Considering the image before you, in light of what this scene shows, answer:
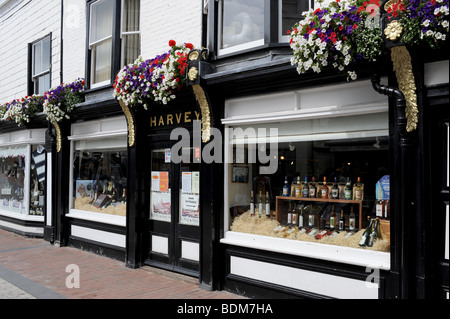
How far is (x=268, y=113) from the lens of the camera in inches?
227

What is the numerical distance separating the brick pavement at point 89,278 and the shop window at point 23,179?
7.33 ft

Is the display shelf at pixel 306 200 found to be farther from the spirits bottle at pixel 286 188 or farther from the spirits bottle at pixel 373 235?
the spirits bottle at pixel 373 235

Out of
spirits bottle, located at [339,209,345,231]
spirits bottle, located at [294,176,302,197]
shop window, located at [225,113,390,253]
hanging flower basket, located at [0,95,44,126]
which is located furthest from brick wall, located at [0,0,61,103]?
spirits bottle, located at [339,209,345,231]

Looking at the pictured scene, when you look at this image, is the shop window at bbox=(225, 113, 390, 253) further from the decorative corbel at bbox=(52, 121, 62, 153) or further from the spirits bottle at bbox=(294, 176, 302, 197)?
the decorative corbel at bbox=(52, 121, 62, 153)

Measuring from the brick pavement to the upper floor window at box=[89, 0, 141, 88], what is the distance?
3740 mm

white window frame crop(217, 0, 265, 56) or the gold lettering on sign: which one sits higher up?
white window frame crop(217, 0, 265, 56)

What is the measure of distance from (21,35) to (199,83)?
875 centimetres

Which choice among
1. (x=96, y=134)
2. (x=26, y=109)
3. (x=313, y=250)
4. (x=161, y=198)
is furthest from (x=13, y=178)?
(x=313, y=250)

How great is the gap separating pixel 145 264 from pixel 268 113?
3891 mm

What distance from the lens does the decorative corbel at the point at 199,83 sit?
6.16 metres

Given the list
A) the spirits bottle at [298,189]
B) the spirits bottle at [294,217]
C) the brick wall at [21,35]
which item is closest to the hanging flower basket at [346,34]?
the spirits bottle at [298,189]

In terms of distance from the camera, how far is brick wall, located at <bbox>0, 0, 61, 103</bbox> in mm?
10781

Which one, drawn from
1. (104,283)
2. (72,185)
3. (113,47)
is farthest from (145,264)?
(113,47)
